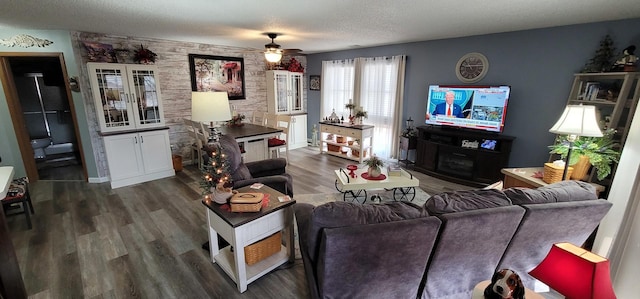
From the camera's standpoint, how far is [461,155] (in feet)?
13.8

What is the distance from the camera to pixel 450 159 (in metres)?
4.38

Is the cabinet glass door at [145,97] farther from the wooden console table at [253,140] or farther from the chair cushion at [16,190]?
the chair cushion at [16,190]

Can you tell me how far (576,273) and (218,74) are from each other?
5.63 meters

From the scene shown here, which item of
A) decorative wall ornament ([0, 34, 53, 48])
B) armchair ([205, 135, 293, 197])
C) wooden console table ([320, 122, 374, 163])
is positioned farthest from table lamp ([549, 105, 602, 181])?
decorative wall ornament ([0, 34, 53, 48])

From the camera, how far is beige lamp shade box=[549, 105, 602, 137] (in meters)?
2.34

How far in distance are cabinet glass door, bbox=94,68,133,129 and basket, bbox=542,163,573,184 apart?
18.0 ft

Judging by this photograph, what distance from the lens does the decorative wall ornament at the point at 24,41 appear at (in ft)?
11.6

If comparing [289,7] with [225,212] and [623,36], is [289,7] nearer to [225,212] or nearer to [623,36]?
[225,212]

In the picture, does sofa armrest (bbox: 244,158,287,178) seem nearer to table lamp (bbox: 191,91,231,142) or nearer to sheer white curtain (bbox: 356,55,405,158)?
table lamp (bbox: 191,91,231,142)

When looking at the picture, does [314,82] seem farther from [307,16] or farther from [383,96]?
[307,16]

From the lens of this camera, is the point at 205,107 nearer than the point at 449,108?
Yes

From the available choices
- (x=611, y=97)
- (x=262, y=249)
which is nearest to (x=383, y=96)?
(x=611, y=97)

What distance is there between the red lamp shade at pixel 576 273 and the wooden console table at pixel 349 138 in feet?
13.5

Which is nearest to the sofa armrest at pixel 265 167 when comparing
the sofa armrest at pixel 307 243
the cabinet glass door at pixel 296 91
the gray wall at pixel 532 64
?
the sofa armrest at pixel 307 243
